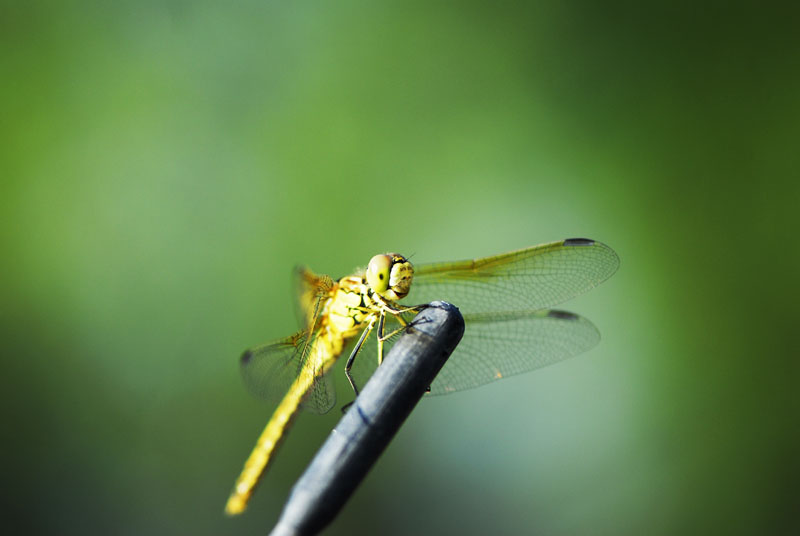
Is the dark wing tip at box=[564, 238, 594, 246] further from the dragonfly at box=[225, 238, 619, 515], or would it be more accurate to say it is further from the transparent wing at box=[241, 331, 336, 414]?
the transparent wing at box=[241, 331, 336, 414]

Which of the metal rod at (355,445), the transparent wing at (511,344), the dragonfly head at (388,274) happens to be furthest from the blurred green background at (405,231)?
the metal rod at (355,445)

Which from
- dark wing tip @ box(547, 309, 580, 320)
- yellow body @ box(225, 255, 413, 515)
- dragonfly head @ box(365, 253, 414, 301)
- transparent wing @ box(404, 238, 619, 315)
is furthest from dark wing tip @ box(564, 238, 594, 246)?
yellow body @ box(225, 255, 413, 515)

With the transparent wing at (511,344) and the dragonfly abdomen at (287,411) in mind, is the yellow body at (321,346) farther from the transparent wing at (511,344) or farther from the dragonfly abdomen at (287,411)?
the transparent wing at (511,344)

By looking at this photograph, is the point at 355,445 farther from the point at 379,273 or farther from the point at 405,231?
the point at 405,231

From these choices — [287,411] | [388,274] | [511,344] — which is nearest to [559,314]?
[511,344]

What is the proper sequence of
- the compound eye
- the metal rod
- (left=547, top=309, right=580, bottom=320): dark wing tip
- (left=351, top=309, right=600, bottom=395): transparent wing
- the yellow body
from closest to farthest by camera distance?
the metal rod → the compound eye → the yellow body → (left=351, top=309, right=600, bottom=395): transparent wing → (left=547, top=309, right=580, bottom=320): dark wing tip

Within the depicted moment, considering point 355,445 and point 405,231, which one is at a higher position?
point 405,231

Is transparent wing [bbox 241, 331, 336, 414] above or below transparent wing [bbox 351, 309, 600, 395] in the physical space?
below
